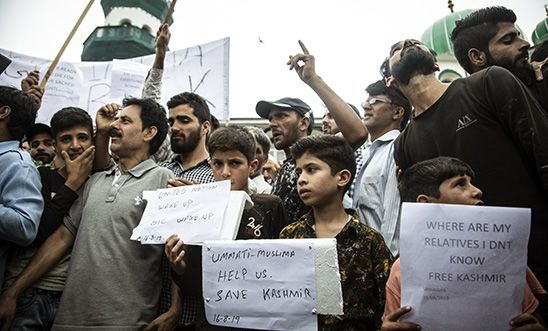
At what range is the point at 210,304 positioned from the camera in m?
1.94

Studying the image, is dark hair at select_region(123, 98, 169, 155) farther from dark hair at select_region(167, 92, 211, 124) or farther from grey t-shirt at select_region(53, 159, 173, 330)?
grey t-shirt at select_region(53, 159, 173, 330)

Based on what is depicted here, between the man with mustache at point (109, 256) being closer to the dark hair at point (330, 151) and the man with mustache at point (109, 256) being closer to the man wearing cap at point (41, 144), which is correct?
the dark hair at point (330, 151)

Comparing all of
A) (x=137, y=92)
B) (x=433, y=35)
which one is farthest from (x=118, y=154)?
(x=433, y=35)

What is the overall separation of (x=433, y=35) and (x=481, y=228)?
29.9 meters

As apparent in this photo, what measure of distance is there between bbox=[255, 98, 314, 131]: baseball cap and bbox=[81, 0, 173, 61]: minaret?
77.7ft

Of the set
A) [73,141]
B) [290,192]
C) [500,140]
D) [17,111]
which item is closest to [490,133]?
[500,140]

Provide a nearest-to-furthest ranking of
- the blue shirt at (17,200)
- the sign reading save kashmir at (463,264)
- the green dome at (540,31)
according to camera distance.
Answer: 1. the sign reading save kashmir at (463,264)
2. the blue shirt at (17,200)
3. the green dome at (540,31)

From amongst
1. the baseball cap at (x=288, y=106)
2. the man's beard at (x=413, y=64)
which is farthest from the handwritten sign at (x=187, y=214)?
the baseball cap at (x=288, y=106)

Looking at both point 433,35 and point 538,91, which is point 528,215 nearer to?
point 538,91

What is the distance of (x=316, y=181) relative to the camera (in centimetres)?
232

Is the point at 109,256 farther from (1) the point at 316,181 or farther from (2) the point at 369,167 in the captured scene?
(2) the point at 369,167

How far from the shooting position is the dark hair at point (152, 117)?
9.90 feet

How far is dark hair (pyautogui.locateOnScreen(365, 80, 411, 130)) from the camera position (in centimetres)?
344

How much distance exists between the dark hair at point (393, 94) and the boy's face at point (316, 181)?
1.28 m
